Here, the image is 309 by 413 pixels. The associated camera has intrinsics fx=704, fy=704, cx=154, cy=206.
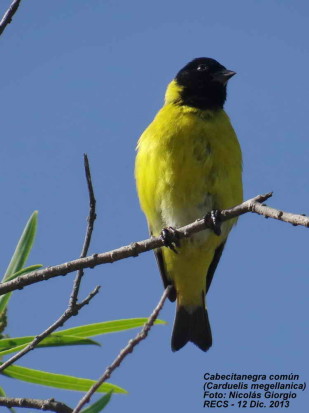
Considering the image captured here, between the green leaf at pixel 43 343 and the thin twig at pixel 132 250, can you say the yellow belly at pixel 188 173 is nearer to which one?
the thin twig at pixel 132 250

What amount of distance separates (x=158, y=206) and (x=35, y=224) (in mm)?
1188

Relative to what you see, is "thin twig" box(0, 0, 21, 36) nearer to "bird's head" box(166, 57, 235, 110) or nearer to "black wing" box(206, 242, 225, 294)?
"bird's head" box(166, 57, 235, 110)

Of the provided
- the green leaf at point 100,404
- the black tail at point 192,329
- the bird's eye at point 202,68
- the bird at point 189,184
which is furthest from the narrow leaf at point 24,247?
the bird's eye at point 202,68

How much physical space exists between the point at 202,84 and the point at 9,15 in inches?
129

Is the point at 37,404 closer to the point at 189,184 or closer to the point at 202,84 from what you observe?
the point at 189,184

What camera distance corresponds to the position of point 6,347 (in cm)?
318

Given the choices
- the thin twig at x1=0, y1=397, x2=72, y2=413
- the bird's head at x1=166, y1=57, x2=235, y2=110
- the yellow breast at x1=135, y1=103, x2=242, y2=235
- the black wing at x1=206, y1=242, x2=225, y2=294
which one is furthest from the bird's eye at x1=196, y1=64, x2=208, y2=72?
the thin twig at x1=0, y1=397, x2=72, y2=413

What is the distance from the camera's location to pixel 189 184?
4.44 metres

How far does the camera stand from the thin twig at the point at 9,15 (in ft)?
7.79

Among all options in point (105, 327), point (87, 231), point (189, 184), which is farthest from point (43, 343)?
point (189, 184)

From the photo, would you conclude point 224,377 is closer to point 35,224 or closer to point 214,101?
point 35,224

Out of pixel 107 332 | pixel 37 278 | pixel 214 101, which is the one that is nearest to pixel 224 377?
pixel 107 332

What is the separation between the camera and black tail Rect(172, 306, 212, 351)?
516 cm

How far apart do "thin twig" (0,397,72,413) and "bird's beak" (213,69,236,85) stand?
12.2 ft
